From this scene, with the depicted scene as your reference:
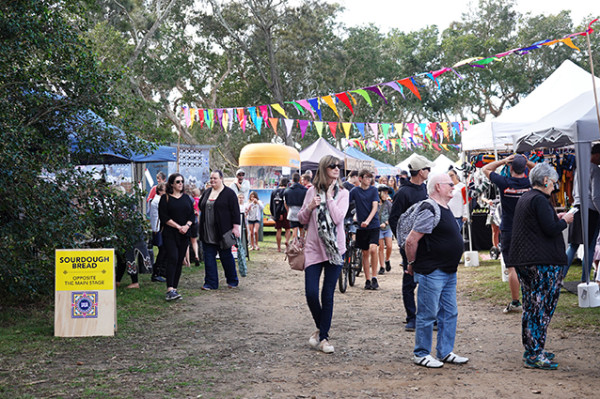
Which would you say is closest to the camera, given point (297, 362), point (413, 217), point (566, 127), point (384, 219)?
point (413, 217)

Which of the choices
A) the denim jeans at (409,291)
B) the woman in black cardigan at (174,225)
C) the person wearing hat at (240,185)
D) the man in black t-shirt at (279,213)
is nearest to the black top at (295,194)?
the person wearing hat at (240,185)

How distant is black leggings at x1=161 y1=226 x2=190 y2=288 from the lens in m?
9.66

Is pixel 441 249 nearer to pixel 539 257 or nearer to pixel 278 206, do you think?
pixel 539 257

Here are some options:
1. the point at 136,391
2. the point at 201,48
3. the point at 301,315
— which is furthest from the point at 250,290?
the point at 201,48

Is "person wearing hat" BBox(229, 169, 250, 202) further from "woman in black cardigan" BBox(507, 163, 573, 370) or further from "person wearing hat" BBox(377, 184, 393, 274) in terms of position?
"woman in black cardigan" BBox(507, 163, 573, 370)

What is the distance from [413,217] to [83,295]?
3.81 metres

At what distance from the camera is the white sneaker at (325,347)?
6.41m

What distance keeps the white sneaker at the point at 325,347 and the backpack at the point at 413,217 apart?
1179 millimetres

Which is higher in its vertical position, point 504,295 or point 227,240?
point 227,240

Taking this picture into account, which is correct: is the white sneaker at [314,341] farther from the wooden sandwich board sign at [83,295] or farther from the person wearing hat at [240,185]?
the person wearing hat at [240,185]

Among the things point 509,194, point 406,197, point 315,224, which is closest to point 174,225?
point 406,197

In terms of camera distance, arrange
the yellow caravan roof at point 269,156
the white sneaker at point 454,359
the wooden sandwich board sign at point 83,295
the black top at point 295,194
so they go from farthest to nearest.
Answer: the yellow caravan roof at point 269,156
the black top at point 295,194
the wooden sandwich board sign at point 83,295
the white sneaker at point 454,359

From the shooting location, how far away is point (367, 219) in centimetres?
1083

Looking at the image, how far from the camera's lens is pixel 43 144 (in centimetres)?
867
